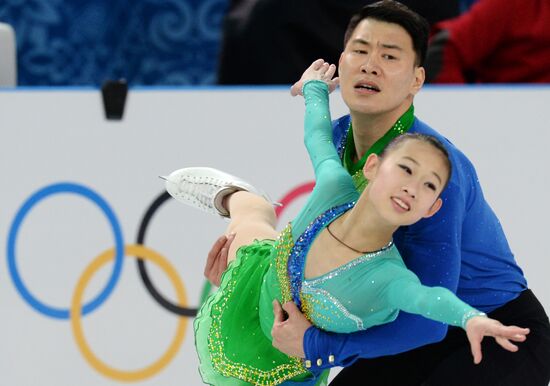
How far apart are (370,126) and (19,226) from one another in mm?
1676

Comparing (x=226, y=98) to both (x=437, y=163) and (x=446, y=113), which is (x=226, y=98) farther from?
(x=437, y=163)

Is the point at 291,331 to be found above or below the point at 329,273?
below

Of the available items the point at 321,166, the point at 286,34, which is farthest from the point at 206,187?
the point at 286,34

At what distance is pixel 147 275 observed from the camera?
12.8ft

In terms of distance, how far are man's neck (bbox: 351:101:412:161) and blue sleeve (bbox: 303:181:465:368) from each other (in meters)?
0.24

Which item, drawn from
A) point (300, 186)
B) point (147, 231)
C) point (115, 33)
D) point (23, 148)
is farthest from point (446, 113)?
point (115, 33)

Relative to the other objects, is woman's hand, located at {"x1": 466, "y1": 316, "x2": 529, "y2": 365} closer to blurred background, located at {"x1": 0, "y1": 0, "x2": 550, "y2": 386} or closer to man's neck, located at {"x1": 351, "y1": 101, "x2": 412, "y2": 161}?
man's neck, located at {"x1": 351, "y1": 101, "x2": 412, "y2": 161}

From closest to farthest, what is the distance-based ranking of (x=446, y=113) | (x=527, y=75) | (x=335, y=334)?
(x=335, y=334) < (x=446, y=113) < (x=527, y=75)

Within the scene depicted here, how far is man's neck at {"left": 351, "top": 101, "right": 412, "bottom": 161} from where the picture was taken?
2641 millimetres

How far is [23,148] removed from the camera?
3.92 meters

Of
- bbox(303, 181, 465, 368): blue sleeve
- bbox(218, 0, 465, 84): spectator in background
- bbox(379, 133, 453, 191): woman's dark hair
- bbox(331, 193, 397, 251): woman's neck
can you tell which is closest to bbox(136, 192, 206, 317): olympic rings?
bbox(218, 0, 465, 84): spectator in background

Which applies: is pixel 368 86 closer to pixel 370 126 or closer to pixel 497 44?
pixel 370 126

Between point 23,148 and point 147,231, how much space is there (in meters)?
0.51

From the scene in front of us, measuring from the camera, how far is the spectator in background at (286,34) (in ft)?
15.3
